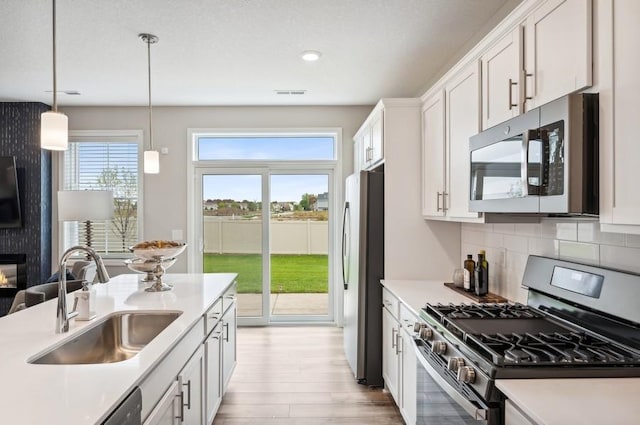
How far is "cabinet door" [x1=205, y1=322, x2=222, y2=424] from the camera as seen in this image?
7.69 ft

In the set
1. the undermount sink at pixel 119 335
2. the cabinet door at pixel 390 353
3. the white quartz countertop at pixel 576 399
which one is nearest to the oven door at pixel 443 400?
the white quartz countertop at pixel 576 399

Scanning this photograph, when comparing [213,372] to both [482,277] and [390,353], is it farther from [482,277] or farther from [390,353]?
[482,277]

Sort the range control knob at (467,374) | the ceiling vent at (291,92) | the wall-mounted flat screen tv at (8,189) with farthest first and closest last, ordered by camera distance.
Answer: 1. the wall-mounted flat screen tv at (8,189)
2. the ceiling vent at (291,92)
3. the range control knob at (467,374)

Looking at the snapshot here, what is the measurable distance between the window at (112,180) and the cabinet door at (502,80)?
4.20 m

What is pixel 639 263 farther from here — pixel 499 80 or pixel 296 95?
pixel 296 95

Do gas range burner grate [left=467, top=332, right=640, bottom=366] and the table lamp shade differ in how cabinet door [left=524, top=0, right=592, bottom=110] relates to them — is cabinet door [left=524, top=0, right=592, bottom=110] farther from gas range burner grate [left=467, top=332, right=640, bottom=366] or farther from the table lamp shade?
the table lamp shade

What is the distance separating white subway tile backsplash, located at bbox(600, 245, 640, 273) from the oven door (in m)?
0.78

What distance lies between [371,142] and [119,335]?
2559 mm

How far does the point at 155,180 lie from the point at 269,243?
1.55 metres

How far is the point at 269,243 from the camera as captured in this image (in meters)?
5.09

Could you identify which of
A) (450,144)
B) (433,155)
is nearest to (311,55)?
(433,155)

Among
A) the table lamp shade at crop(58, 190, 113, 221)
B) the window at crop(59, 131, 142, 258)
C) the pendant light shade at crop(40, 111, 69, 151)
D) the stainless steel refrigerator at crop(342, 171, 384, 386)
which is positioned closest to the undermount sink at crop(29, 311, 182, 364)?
the pendant light shade at crop(40, 111, 69, 151)

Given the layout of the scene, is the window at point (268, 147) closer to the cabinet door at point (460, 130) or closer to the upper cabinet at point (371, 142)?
the upper cabinet at point (371, 142)

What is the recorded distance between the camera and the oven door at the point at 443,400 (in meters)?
1.34
